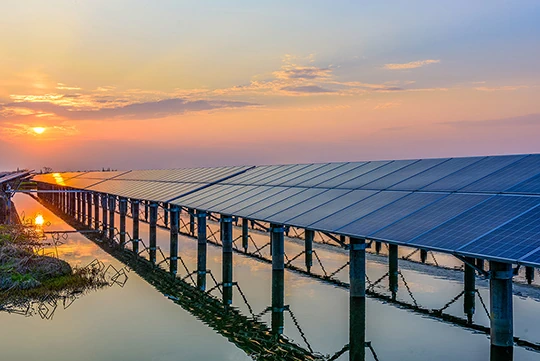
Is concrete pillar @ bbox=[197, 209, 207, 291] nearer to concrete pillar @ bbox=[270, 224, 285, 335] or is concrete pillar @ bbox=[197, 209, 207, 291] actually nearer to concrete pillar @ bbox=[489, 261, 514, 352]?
concrete pillar @ bbox=[270, 224, 285, 335]

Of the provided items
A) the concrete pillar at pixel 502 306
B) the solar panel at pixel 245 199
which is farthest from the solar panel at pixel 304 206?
the concrete pillar at pixel 502 306

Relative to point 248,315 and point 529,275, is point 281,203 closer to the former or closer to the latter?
point 248,315

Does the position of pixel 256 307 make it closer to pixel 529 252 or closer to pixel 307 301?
pixel 307 301

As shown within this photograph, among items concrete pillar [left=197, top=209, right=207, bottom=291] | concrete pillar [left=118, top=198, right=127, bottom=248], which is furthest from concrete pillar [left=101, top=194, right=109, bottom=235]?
concrete pillar [left=197, top=209, right=207, bottom=291]

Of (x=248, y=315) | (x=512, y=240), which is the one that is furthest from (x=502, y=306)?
(x=248, y=315)

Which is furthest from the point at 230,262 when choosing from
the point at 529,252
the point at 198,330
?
the point at 529,252
